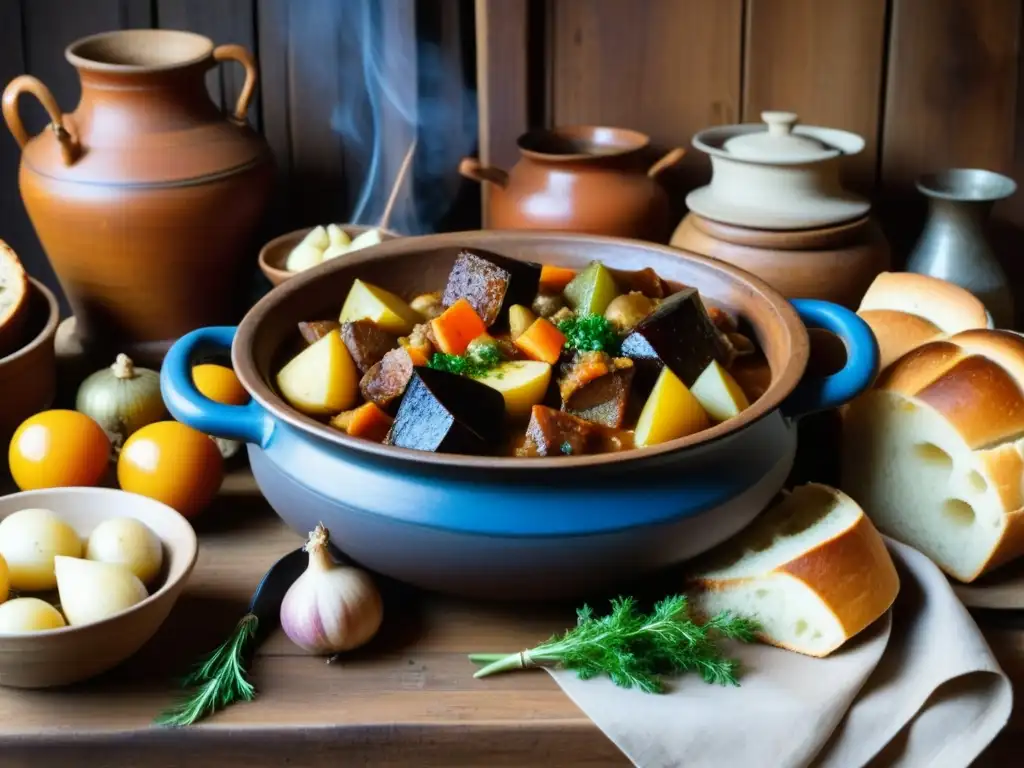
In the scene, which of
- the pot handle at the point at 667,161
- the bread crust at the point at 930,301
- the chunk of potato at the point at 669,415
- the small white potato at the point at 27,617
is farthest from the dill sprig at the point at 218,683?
the pot handle at the point at 667,161

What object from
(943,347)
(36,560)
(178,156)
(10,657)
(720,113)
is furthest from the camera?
(720,113)

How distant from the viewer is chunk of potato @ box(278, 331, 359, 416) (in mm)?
1312

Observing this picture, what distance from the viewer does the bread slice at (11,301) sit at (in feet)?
5.23

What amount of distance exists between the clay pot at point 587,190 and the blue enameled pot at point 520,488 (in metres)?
0.55

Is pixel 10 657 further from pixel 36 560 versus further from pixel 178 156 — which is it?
pixel 178 156

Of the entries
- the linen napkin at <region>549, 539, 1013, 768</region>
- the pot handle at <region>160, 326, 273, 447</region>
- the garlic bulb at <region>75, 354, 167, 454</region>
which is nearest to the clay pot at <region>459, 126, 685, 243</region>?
the garlic bulb at <region>75, 354, 167, 454</region>

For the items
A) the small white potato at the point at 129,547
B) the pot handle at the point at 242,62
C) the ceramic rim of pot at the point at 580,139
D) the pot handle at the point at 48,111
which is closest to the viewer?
the small white potato at the point at 129,547

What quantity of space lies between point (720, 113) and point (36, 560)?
4.30 feet

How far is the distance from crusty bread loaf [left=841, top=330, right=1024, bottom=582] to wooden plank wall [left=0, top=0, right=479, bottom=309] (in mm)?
985

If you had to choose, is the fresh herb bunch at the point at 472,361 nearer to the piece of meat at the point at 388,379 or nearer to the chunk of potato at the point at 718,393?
the piece of meat at the point at 388,379

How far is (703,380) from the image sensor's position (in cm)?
132

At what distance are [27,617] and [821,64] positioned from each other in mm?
1483

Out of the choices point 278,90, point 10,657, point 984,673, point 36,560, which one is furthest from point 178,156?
point 984,673

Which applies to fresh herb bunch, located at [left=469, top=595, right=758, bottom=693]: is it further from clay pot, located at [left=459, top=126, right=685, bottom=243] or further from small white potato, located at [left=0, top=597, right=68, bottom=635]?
clay pot, located at [left=459, top=126, right=685, bottom=243]
